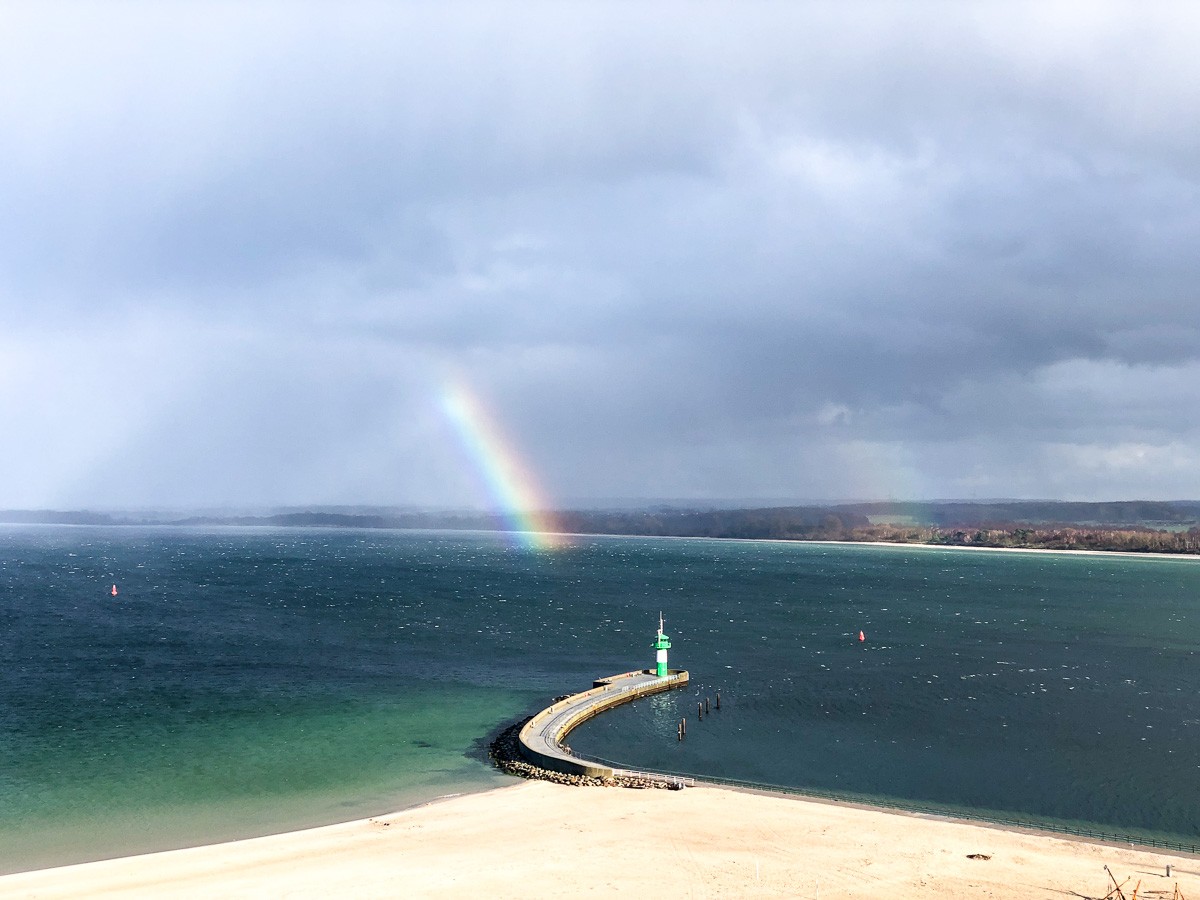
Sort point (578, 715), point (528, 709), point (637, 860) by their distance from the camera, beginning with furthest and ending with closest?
1. point (528, 709)
2. point (578, 715)
3. point (637, 860)

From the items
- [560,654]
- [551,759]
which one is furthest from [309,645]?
[551,759]

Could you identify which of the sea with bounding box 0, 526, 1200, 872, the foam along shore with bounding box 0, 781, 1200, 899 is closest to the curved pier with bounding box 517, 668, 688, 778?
the sea with bounding box 0, 526, 1200, 872

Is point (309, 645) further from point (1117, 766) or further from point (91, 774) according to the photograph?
point (1117, 766)

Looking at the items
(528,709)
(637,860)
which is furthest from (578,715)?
(637,860)

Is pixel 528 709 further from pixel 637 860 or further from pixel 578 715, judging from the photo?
pixel 637 860

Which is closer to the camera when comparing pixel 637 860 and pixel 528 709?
pixel 637 860

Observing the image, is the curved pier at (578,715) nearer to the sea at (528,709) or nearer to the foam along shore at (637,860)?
the sea at (528,709)
